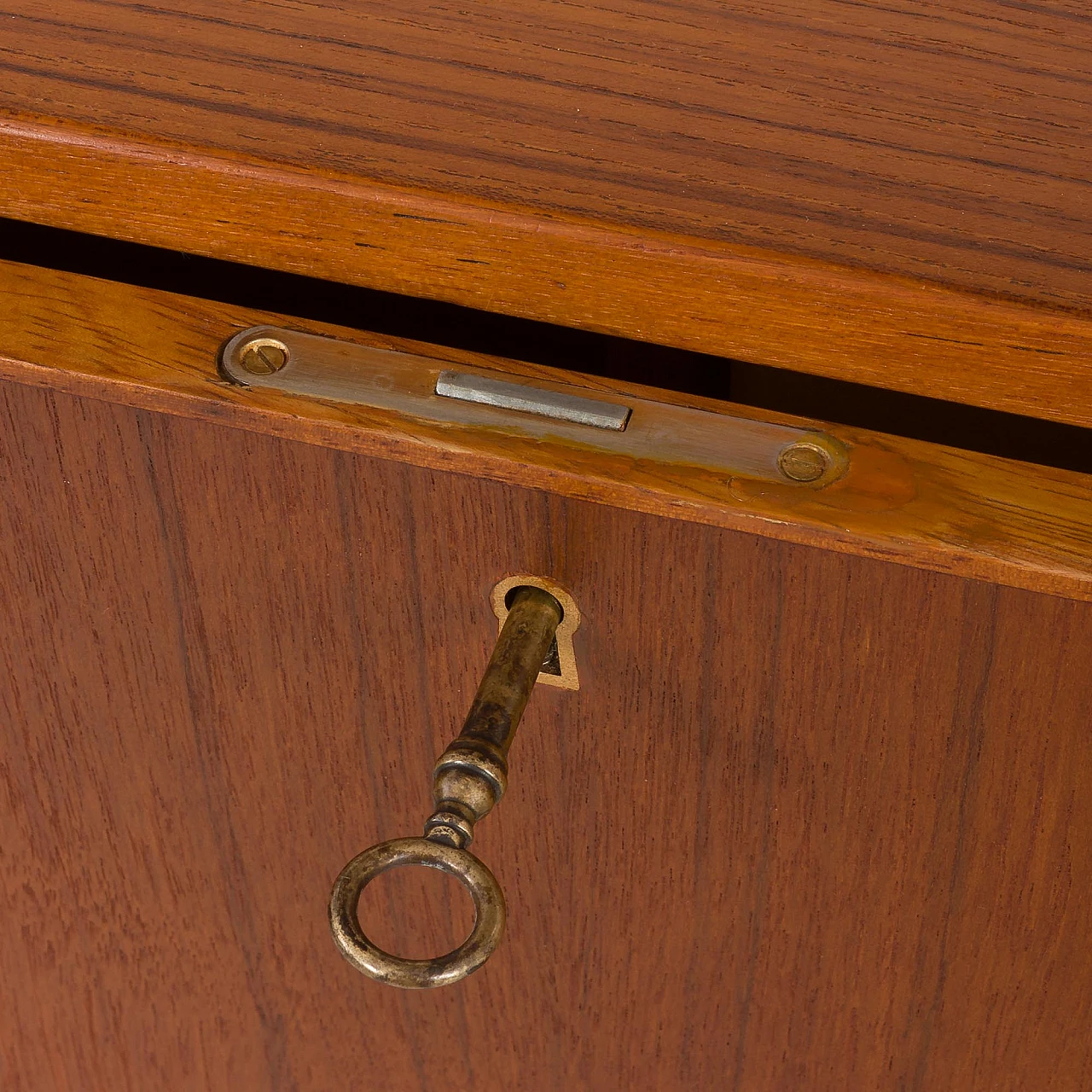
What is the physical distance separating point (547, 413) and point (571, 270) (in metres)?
0.04

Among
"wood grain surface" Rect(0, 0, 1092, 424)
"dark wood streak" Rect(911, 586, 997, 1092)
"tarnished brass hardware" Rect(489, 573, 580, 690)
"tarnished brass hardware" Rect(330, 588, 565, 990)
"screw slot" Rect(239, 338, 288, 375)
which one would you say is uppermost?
"wood grain surface" Rect(0, 0, 1092, 424)

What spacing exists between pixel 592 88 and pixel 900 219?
3.3 inches

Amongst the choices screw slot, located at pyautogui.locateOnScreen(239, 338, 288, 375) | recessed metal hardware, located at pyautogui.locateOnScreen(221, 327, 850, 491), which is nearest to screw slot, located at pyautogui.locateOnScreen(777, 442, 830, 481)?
recessed metal hardware, located at pyautogui.locateOnScreen(221, 327, 850, 491)

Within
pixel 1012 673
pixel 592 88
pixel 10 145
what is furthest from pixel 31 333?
pixel 1012 673

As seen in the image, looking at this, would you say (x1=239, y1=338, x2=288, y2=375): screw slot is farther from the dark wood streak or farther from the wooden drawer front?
the dark wood streak

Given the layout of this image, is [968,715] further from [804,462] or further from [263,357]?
[263,357]

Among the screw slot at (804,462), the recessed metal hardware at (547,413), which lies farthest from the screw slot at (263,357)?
the screw slot at (804,462)

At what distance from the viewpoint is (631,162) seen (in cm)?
33

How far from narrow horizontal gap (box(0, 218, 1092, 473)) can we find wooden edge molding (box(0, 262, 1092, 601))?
0.06 metres

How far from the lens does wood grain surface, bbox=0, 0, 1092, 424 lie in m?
0.30

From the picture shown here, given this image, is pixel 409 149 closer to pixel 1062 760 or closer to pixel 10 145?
pixel 10 145

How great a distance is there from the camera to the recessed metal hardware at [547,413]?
0.33 m

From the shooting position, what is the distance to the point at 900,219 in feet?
1.03

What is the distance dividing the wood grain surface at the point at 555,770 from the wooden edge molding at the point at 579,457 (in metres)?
0.01
